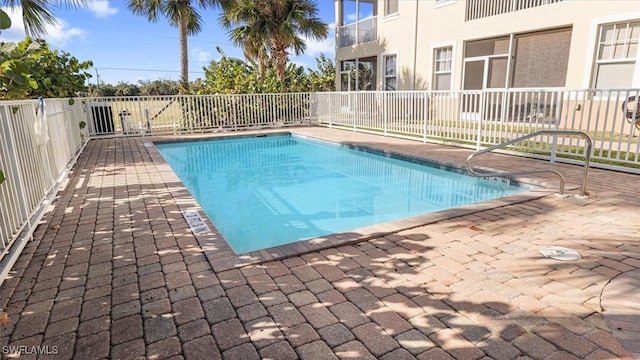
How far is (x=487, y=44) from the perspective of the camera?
12.1m

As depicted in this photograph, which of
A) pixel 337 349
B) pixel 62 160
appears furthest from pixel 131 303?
pixel 62 160

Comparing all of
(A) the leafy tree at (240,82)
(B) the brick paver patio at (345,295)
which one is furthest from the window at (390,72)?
(B) the brick paver patio at (345,295)

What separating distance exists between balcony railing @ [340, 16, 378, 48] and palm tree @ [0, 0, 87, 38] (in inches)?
479

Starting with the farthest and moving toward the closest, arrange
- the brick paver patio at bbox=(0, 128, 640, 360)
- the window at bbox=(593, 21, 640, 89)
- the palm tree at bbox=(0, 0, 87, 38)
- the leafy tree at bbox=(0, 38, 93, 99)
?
1. the window at bbox=(593, 21, 640, 89)
2. the palm tree at bbox=(0, 0, 87, 38)
3. the leafy tree at bbox=(0, 38, 93, 99)
4. the brick paver patio at bbox=(0, 128, 640, 360)

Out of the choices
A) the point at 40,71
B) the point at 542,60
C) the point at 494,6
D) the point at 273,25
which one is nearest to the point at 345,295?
the point at 40,71

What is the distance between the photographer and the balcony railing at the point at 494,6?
10169 millimetres

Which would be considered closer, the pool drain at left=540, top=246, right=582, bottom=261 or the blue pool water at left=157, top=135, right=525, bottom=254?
the pool drain at left=540, top=246, right=582, bottom=261

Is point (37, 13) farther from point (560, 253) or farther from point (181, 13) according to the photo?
point (181, 13)

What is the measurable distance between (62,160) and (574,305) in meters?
7.17

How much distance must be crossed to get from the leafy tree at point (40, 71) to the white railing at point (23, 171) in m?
0.27

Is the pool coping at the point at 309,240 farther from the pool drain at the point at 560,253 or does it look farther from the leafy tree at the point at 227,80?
the leafy tree at the point at 227,80

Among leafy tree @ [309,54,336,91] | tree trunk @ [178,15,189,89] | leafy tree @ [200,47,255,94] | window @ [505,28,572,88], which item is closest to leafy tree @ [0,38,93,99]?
leafy tree @ [200,47,255,94]

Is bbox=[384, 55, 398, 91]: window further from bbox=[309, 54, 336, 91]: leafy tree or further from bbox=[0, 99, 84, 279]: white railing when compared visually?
bbox=[0, 99, 84, 279]: white railing

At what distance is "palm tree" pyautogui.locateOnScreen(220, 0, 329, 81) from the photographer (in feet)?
49.1
